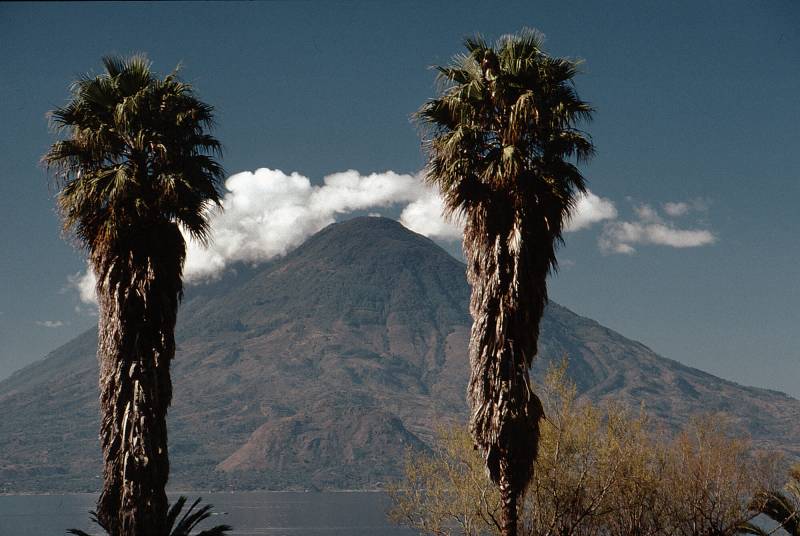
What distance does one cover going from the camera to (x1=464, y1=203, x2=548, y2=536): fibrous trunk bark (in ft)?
62.7

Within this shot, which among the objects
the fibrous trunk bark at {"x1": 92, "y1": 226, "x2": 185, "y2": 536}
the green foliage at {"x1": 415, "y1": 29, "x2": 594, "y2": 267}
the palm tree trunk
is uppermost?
the green foliage at {"x1": 415, "y1": 29, "x2": 594, "y2": 267}

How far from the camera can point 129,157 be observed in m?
20.4

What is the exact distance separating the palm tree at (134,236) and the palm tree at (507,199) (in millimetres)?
4884

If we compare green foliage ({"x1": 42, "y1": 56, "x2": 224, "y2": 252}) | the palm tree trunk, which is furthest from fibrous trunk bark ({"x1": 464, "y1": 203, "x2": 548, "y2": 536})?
green foliage ({"x1": 42, "y1": 56, "x2": 224, "y2": 252})

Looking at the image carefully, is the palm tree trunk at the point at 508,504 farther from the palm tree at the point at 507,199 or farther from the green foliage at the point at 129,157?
the green foliage at the point at 129,157

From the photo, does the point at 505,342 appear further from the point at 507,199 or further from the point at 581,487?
the point at 581,487

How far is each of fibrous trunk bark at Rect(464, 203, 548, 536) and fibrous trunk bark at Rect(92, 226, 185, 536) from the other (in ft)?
18.6

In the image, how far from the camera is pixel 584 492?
2831 centimetres

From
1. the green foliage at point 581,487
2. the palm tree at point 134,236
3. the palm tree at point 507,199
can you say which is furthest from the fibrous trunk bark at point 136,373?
the green foliage at point 581,487

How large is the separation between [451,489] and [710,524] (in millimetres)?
9359

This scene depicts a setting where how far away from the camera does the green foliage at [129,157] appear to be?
65.5 ft

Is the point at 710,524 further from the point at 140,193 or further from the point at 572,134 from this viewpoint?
the point at 140,193

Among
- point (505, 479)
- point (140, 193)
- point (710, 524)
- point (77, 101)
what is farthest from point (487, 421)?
point (710, 524)

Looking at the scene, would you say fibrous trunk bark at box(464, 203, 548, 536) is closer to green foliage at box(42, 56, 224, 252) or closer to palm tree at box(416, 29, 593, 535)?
palm tree at box(416, 29, 593, 535)
